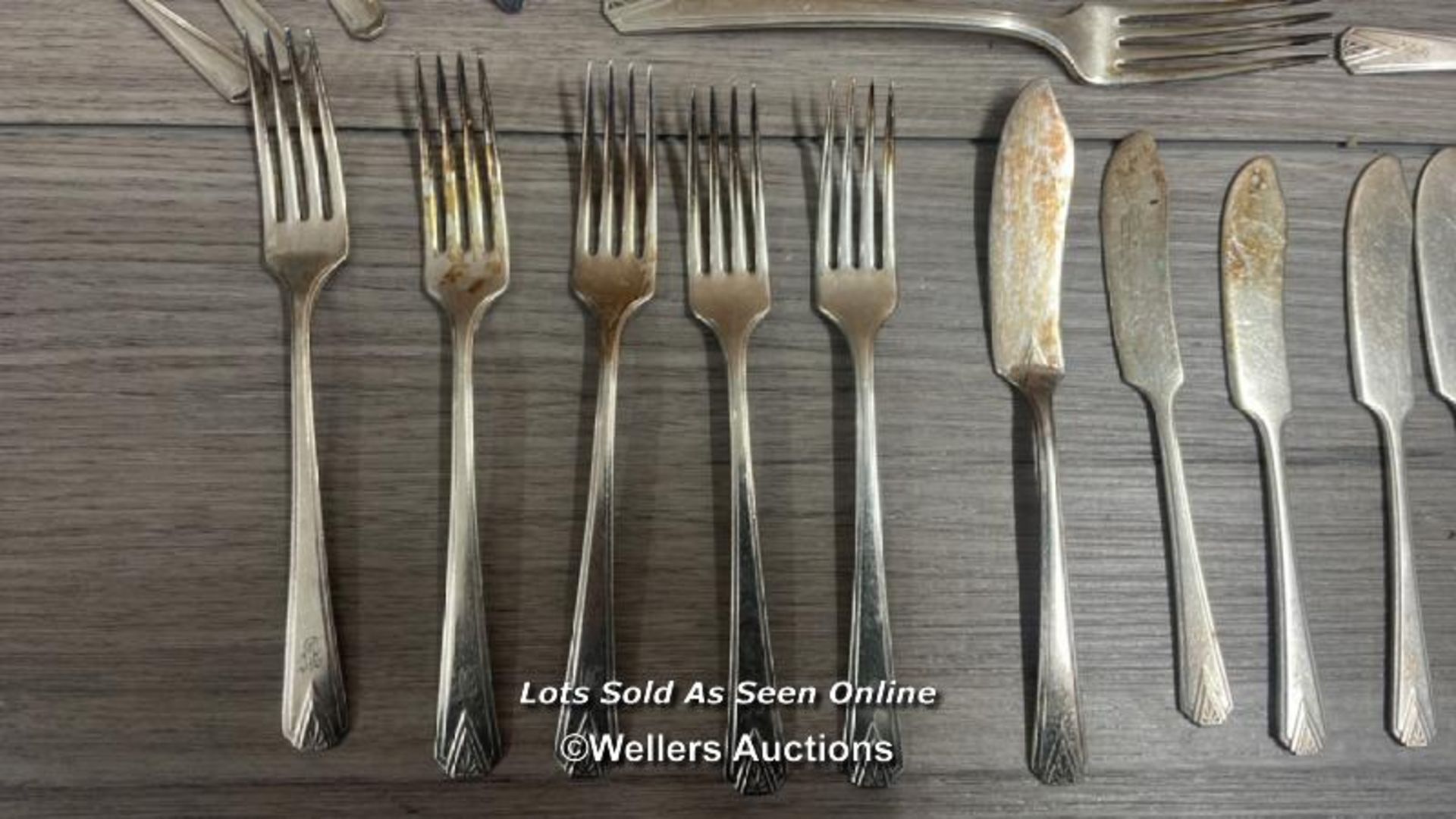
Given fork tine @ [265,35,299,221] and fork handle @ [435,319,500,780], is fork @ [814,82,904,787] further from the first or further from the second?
fork tine @ [265,35,299,221]

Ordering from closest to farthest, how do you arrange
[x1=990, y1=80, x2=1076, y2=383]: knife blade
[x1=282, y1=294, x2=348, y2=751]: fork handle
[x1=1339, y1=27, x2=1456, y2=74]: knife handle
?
[x1=282, y1=294, x2=348, y2=751]: fork handle → [x1=990, y1=80, x2=1076, y2=383]: knife blade → [x1=1339, y1=27, x2=1456, y2=74]: knife handle

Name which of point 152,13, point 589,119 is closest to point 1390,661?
point 589,119

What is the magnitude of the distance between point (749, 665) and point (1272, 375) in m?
0.50

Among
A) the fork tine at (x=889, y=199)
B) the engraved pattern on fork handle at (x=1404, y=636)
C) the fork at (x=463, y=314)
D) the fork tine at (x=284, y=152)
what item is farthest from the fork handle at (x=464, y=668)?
the engraved pattern on fork handle at (x=1404, y=636)

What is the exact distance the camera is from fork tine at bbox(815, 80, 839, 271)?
0.80m

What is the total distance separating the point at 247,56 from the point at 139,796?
576mm

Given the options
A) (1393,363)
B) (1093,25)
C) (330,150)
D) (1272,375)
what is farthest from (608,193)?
(1393,363)

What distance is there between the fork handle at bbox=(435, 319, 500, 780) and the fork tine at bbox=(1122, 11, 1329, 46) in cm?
72

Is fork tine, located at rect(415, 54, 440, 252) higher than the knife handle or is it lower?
lower

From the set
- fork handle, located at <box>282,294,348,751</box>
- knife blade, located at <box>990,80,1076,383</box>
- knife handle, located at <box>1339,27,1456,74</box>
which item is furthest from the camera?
knife handle, located at <box>1339,27,1456,74</box>

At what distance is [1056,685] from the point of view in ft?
2.34

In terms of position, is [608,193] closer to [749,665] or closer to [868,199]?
[868,199]

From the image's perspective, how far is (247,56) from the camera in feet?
2.59

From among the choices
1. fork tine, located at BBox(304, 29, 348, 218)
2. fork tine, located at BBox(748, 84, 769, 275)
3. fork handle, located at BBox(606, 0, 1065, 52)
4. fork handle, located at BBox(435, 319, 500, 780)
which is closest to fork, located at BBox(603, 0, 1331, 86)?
fork handle, located at BBox(606, 0, 1065, 52)
